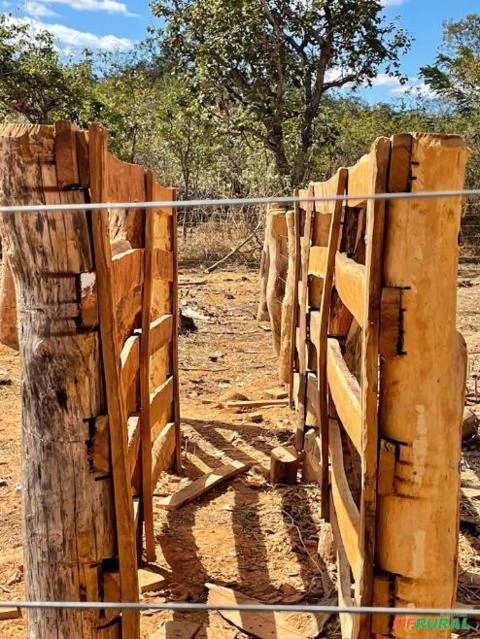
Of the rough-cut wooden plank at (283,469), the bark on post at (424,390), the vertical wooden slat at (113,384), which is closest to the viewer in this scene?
the bark on post at (424,390)

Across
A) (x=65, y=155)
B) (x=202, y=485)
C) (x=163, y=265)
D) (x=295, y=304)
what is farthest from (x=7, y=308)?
(x=65, y=155)

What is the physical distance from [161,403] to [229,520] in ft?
2.82

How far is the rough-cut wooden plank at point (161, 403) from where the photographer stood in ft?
14.0

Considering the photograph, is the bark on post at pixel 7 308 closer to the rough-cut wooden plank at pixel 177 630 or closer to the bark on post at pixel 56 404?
the rough-cut wooden plank at pixel 177 630

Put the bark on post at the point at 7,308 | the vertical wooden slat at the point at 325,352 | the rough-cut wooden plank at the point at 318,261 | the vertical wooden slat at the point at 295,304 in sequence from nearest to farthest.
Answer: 1. the vertical wooden slat at the point at 325,352
2. the rough-cut wooden plank at the point at 318,261
3. the vertical wooden slat at the point at 295,304
4. the bark on post at the point at 7,308

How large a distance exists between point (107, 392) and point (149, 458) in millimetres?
1342

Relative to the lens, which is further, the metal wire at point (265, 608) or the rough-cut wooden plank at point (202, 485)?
the rough-cut wooden plank at point (202, 485)

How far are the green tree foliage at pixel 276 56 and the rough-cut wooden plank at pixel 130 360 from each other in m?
12.1

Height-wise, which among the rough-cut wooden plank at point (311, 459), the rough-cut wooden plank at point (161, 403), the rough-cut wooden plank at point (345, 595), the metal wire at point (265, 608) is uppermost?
the metal wire at point (265, 608)

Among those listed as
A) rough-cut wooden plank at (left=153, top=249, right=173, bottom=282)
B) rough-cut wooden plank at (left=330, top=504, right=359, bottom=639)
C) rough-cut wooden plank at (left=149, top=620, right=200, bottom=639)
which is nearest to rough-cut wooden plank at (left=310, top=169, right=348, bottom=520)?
rough-cut wooden plank at (left=330, top=504, right=359, bottom=639)

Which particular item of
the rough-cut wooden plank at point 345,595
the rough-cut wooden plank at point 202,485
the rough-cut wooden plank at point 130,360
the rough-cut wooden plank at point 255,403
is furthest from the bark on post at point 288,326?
the rough-cut wooden plank at point 345,595

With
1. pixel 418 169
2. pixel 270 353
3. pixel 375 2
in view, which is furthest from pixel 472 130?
pixel 418 169

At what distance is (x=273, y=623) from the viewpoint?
3086 mm

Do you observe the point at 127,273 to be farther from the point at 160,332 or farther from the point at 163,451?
the point at 163,451
